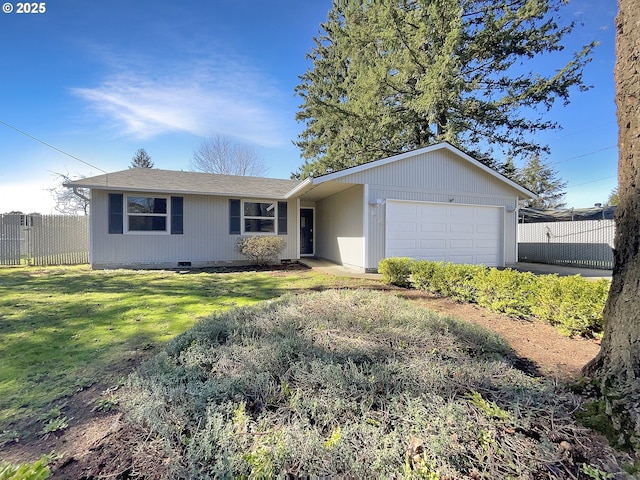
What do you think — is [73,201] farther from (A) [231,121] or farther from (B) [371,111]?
(B) [371,111]

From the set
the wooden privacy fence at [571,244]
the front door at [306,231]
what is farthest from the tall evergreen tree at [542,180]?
the front door at [306,231]

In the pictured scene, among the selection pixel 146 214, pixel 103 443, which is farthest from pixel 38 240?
pixel 103 443

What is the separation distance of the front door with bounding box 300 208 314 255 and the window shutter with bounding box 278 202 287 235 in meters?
2.29

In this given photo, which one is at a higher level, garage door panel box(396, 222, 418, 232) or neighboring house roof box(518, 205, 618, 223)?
neighboring house roof box(518, 205, 618, 223)

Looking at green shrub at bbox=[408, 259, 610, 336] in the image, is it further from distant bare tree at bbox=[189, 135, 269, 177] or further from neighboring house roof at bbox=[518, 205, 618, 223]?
distant bare tree at bbox=[189, 135, 269, 177]

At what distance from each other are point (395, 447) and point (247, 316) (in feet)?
7.47

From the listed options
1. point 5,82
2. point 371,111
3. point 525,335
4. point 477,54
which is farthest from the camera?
point 371,111

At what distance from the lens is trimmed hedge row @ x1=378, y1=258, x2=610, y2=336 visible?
12.4 feet

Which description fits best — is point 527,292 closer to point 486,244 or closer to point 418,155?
point 418,155

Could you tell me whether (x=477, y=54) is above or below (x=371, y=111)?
above

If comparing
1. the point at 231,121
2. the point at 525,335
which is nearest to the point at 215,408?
the point at 525,335

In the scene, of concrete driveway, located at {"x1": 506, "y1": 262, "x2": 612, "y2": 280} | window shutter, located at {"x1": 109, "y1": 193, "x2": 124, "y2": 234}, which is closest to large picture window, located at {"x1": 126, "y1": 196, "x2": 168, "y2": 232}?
window shutter, located at {"x1": 109, "y1": 193, "x2": 124, "y2": 234}

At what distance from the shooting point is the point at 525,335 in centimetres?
396

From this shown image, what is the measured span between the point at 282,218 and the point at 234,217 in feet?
5.96
